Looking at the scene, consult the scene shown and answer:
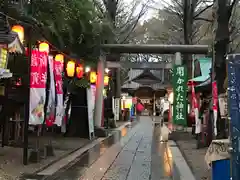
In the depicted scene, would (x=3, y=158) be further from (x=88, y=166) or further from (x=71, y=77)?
(x=71, y=77)

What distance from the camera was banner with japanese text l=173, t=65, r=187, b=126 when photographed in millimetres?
17625

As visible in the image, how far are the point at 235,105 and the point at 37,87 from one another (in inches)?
266

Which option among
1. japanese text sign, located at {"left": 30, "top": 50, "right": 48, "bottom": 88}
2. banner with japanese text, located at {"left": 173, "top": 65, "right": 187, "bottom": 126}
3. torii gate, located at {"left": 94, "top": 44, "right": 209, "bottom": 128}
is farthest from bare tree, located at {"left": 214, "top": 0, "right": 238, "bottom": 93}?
torii gate, located at {"left": 94, "top": 44, "right": 209, "bottom": 128}

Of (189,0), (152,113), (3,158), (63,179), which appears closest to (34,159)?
(3,158)

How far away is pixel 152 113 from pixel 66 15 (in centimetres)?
5113

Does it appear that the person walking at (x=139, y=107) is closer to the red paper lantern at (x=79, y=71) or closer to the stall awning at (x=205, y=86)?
the stall awning at (x=205, y=86)

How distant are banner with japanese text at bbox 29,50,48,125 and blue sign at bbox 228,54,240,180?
661 centimetres

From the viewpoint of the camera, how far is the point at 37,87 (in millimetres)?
10250

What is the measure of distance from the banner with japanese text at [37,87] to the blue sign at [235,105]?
21.7ft

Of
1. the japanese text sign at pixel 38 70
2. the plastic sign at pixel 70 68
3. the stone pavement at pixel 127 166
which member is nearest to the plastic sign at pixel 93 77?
the plastic sign at pixel 70 68

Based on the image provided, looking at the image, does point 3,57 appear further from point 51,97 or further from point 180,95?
point 180,95

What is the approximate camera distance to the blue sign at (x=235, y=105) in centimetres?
480

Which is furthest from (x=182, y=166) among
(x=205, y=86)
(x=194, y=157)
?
(x=205, y=86)

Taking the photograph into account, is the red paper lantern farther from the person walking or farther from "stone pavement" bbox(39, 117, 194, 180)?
the person walking
